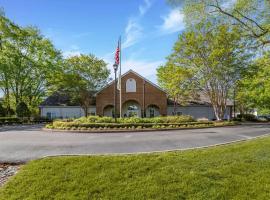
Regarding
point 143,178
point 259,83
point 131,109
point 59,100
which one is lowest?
point 143,178

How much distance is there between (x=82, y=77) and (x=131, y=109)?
9.23 metres

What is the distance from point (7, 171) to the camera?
5.94 metres

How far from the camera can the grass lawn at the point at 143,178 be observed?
461cm

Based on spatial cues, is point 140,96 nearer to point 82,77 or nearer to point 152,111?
point 152,111

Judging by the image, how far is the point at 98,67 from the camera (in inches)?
A: 1423

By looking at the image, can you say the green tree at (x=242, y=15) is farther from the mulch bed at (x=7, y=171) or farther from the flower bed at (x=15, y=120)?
the flower bed at (x=15, y=120)

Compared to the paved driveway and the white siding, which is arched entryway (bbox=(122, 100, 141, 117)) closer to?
the white siding

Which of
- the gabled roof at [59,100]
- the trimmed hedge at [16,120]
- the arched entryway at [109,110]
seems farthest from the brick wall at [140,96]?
the trimmed hedge at [16,120]

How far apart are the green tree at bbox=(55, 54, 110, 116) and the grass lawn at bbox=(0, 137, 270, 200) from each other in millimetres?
29584

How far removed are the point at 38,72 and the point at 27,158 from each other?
1277 inches

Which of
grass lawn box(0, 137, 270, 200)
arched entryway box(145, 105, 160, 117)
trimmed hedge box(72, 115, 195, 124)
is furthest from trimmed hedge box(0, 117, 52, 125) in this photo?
grass lawn box(0, 137, 270, 200)

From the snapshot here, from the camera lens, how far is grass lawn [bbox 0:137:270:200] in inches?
182

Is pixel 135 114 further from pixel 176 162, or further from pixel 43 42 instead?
pixel 176 162

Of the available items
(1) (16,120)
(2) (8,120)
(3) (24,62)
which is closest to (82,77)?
(3) (24,62)
